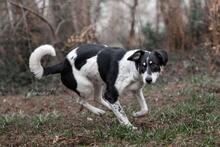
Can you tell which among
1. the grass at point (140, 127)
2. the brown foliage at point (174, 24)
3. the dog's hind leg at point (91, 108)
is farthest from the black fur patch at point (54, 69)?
the brown foliage at point (174, 24)

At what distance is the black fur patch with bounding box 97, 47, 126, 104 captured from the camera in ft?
25.4

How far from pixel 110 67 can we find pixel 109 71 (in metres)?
0.06

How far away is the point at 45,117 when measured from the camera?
28.8 feet

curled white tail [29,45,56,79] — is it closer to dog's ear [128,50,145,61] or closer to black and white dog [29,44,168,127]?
black and white dog [29,44,168,127]

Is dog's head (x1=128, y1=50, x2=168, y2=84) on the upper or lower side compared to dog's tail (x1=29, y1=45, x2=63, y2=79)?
upper

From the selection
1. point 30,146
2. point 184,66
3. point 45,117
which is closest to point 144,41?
point 184,66

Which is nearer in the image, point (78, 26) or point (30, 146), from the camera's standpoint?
point (30, 146)

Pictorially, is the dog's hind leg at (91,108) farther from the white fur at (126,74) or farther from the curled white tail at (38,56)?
the white fur at (126,74)

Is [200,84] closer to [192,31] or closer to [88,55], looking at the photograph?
[88,55]

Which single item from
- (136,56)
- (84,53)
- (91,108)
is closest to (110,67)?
(136,56)

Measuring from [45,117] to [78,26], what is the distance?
817 centimetres

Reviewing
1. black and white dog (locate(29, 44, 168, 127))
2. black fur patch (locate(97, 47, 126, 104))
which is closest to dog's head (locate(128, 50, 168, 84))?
black and white dog (locate(29, 44, 168, 127))

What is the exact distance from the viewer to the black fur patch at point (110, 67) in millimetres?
7738

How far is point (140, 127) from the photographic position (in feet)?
25.4
